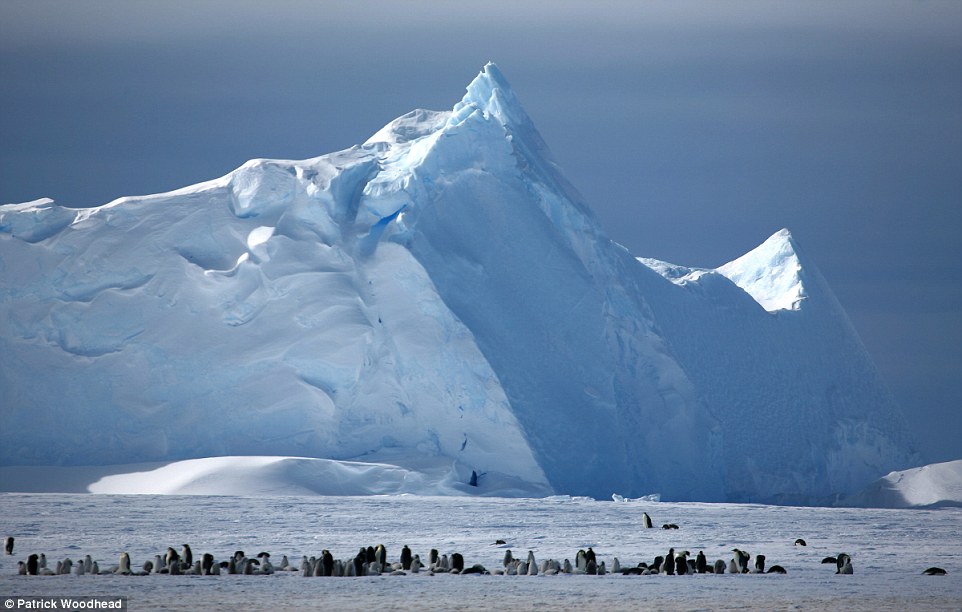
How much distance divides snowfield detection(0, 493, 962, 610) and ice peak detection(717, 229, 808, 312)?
1260 cm

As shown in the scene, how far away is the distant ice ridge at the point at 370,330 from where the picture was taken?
91.5ft

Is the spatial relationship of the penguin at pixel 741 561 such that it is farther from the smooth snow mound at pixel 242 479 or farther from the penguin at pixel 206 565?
the smooth snow mound at pixel 242 479

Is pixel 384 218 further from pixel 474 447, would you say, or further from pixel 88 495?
pixel 88 495

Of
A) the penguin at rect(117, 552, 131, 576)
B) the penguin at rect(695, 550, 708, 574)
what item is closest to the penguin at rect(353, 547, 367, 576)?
the penguin at rect(117, 552, 131, 576)

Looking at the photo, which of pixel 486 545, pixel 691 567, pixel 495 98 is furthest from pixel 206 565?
pixel 495 98

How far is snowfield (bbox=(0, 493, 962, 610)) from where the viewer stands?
45.3 ft

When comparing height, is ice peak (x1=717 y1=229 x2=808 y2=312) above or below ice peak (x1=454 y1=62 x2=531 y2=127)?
below

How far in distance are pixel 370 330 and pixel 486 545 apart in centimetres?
1045

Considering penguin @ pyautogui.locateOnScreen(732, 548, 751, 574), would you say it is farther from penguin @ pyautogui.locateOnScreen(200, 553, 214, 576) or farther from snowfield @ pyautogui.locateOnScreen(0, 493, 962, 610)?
penguin @ pyautogui.locateOnScreen(200, 553, 214, 576)

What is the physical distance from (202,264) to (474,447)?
6503 millimetres

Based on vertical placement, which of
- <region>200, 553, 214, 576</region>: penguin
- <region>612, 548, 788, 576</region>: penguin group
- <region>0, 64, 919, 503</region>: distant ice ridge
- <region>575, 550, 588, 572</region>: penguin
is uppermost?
<region>0, 64, 919, 503</region>: distant ice ridge

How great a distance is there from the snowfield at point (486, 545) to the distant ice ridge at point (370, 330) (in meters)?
3.48

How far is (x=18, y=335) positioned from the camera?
28.2m

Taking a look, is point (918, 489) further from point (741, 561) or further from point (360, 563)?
point (360, 563)
